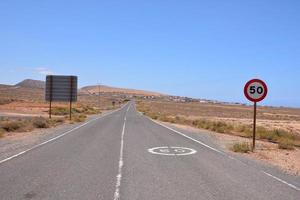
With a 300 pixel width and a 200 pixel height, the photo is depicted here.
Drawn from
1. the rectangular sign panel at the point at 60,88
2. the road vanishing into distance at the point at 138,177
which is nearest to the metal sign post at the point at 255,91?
the road vanishing into distance at the point at 138,177

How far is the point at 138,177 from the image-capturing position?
10664 millimetres

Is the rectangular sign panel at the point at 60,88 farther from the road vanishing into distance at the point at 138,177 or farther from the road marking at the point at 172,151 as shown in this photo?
the road vanishing into distance at the point at 138,177

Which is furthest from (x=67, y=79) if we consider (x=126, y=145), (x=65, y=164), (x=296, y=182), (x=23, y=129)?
(x=296, y=182)

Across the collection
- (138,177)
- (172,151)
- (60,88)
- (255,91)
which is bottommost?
(172,151)

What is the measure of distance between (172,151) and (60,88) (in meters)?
40.5

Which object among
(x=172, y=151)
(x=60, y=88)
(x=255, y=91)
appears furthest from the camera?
(x=60, y=88)

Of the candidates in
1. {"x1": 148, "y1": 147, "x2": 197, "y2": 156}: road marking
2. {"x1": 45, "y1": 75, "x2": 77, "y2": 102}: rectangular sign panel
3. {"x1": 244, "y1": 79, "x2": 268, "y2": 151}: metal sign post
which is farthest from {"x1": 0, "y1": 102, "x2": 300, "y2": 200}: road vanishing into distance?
{"x1": 45, "y1": 75, "x2": 77, "y2": 102}: rectangular sign panel

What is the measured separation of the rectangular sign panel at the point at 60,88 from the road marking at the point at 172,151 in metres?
39.1

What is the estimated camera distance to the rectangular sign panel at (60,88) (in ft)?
181

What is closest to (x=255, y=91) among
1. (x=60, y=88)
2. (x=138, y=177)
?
(x=138, y=177)

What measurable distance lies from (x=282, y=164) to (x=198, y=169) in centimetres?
375

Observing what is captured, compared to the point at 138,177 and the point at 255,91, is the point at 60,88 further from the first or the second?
the point at 138,177

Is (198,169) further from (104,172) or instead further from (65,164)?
(65,164)

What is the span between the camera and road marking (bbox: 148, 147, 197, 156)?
1623 centimetres
